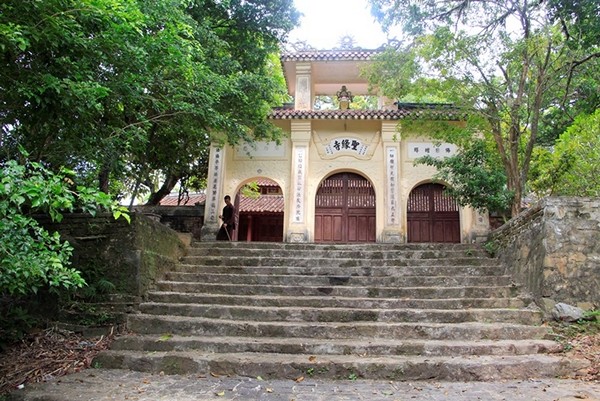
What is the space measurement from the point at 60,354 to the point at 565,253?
20.2 feet

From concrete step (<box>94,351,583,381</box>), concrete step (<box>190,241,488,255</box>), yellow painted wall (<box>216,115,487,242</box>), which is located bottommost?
concrete step (<box>94,351,583,381</box>)

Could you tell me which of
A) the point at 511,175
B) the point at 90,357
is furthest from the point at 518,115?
the point at 90,357

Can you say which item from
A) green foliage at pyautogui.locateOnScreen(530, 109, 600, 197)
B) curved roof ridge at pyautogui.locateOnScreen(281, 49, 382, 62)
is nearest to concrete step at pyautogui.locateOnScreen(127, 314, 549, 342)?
green foliage at pyautogui.locateOnScreen(530, 109, 600, 197)

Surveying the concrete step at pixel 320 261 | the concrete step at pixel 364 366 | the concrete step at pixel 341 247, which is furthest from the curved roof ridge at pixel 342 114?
the concrete step at pixel 364 366

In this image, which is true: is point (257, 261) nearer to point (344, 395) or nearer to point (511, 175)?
point (344, 395)

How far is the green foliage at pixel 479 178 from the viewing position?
27.8 ft

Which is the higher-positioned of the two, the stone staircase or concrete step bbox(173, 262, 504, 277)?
concrete step bbox(173, 262, 504, 277)

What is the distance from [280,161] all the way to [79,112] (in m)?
7.86

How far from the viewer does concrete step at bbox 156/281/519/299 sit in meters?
6.26

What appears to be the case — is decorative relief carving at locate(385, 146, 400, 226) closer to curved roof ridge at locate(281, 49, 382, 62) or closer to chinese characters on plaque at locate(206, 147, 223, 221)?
curved roof ridge at locate(281, 49, 382, 62)

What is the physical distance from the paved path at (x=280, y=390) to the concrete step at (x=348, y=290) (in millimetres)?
2075

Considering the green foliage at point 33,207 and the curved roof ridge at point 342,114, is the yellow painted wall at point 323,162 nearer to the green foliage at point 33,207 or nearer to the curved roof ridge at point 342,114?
the curved roof ridge at point 342,114

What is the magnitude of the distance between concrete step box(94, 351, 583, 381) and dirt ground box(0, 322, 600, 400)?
36cm

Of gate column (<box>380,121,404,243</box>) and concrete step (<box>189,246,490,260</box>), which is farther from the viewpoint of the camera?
gate column (<box>380,121,404,243</box>)
